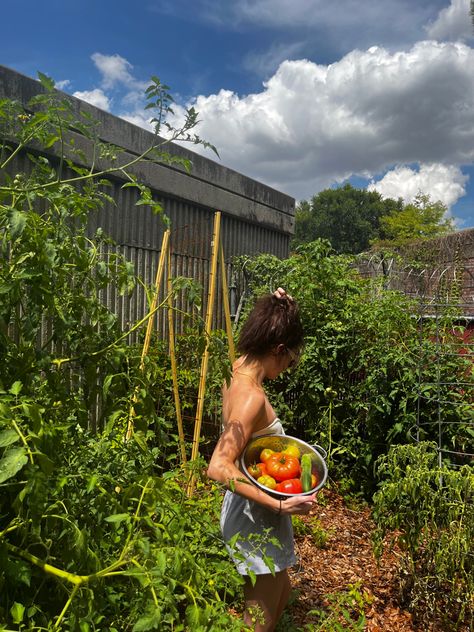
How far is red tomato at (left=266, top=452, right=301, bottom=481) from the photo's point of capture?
6.69 feet

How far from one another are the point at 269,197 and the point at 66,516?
6.63m

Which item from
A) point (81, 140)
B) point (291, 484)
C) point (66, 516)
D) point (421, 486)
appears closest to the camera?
point (66, 516)

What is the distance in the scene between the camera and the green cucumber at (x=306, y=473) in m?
2.00

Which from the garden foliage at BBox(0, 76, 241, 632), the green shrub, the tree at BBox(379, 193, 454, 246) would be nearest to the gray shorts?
the garden foliage at BBox(0, 76, 241, 632)

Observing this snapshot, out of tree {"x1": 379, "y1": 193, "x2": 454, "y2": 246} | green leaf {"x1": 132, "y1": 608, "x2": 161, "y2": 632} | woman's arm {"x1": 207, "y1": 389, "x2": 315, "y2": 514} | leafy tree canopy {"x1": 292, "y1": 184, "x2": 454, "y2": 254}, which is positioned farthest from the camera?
leafy tree canopy {"x1": 292, "y1": 184, "x2": 454, "y2": 254}

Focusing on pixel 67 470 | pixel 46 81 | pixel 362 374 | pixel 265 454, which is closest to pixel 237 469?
pixel 265 454

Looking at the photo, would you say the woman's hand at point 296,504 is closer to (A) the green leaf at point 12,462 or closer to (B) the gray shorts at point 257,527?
(B) the gray shorts at point 257,527

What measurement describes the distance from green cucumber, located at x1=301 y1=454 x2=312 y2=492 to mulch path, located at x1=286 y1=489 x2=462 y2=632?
861 mm

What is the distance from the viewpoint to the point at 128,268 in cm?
168

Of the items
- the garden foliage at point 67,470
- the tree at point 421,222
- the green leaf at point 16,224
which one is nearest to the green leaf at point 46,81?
the garden foliage at point 67,470

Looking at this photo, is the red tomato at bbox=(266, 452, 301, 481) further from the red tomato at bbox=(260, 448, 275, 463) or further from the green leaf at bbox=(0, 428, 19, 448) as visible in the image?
the green leaf at bbox=(0, 428, 19, 448)

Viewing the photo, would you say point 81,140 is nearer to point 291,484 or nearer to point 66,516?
point 291,484

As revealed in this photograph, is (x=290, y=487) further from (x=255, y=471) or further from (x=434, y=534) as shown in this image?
(x=434, y=534)

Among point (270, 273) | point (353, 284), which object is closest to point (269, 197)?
point (270, 273)
